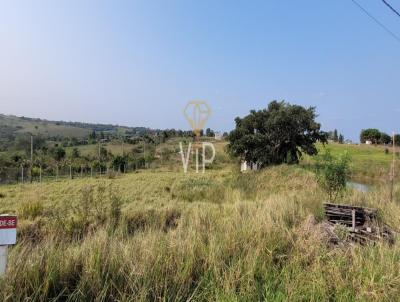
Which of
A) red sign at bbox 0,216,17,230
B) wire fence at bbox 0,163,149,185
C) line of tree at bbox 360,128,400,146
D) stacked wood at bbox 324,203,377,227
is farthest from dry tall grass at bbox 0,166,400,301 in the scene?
line of tree at bbox 360,128,400,146

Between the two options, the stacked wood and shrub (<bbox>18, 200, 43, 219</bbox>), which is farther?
shrub (<bbox>18, 200, 43, 219</bbox>)

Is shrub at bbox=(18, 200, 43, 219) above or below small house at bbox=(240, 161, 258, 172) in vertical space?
below

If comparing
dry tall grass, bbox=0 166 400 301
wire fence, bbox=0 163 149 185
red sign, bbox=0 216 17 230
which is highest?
red sign, bbox=0 216 17 230

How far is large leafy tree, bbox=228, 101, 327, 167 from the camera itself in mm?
23875

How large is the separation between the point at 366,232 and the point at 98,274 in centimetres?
413

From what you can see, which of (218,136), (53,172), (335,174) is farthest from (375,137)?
(335,174)

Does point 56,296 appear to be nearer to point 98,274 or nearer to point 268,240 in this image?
point 98,274

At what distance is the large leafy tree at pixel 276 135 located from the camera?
23.9 m

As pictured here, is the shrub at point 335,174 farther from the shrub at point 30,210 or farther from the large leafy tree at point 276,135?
the large leafy tree at point 276,135

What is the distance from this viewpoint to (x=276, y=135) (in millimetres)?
24422

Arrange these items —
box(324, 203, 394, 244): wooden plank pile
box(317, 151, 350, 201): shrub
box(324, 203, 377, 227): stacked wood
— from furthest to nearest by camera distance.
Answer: box(317, 151, 350, 201): shrub → box(324, 203, 377, 227): stacked wood → box(324, 203, 394, 244): wooden plank pile

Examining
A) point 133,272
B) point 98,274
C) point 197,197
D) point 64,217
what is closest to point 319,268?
point 133,272

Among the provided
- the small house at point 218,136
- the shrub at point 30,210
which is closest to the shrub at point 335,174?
the shrub at point 30,210

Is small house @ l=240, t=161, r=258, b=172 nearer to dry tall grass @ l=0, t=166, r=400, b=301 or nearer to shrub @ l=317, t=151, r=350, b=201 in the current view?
shrub @ l=317, t=151, r=350, b=201
